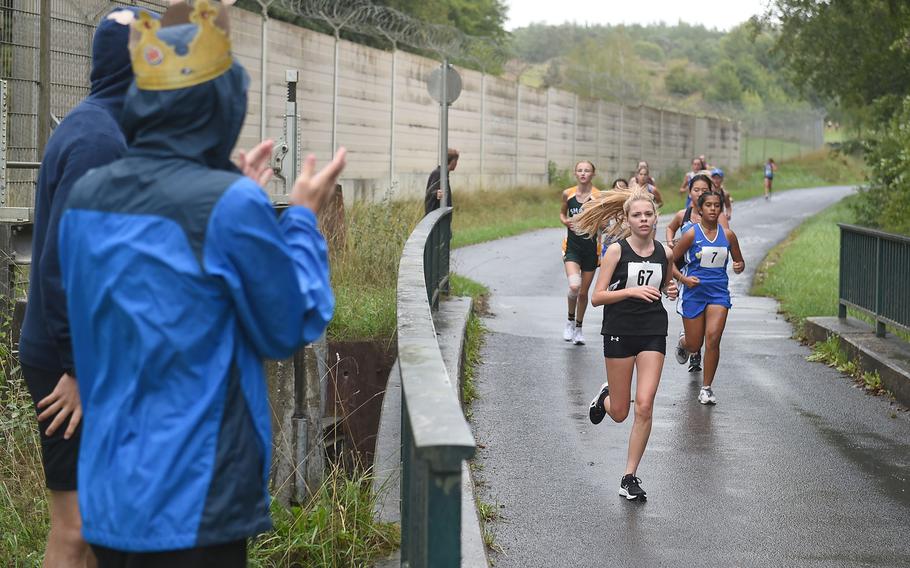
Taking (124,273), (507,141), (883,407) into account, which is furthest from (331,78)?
(124,273)

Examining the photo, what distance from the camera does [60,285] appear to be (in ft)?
12.7

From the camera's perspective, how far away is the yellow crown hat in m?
2.99

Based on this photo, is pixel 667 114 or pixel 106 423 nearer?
pixel 106 423

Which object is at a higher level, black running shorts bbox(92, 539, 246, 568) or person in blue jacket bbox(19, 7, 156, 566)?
person in blue jacket bbox(19, 7, 156, 566)

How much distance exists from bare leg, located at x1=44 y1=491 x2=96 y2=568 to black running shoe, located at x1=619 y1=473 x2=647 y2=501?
374cm

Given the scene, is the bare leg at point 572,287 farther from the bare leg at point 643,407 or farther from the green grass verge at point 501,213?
the green grass verge at point 501,213

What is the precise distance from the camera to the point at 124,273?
9.55ft

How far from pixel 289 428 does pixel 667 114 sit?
165ft

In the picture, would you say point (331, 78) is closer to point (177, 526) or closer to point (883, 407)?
point (883, 407)

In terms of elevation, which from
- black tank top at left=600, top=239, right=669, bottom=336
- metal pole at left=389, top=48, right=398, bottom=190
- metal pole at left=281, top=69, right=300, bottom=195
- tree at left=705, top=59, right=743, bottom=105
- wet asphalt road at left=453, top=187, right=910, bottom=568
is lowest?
wet asphalt road at left=453, top=187, right=910, bottom=568

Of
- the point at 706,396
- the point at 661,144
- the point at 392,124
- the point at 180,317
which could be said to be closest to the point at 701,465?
the point at 706,396

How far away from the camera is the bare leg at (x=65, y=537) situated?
4.23 m

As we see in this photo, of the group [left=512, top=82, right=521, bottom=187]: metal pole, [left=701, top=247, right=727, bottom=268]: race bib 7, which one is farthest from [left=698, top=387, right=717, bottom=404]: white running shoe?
[left=512, top=82, right=521, bottom=187]: metal pole

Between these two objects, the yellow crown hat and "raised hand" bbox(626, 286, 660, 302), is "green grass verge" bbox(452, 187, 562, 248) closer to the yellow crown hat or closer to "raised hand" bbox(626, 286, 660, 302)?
"raised hand" bbox(626, 286, 660, 302)
